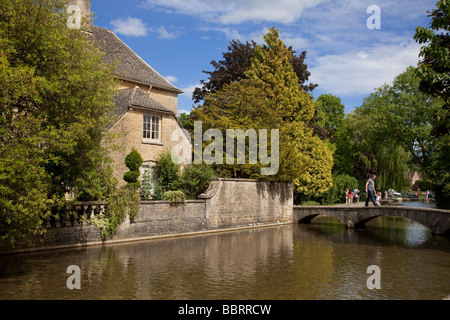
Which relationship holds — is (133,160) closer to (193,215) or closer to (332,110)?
(193,215)

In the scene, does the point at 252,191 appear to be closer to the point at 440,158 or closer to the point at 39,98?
the point at 440,158

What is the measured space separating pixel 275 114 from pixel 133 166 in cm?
1040

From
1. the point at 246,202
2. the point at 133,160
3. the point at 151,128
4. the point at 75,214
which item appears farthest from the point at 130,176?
the point at 246,202

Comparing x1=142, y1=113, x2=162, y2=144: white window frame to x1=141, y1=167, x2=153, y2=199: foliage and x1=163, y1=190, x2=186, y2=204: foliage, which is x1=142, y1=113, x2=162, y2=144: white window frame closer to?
x1=141, y1=167, x2=153, y2=199: foliage

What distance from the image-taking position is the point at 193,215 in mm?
21547

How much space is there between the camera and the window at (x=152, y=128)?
23.8m

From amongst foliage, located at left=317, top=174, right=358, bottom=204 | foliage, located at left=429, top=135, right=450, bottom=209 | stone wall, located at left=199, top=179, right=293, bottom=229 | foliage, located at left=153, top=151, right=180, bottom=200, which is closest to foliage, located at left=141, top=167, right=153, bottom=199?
foliage, located at left=153, top=151, right=180, bottom=200

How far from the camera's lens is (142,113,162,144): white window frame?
2363cm

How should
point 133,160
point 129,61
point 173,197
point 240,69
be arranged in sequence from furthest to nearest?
point 240,69, point 129,61, point 133,160, point 173,197

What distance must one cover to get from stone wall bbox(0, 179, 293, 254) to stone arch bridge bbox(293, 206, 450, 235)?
1.56 m

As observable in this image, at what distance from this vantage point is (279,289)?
9844 mm
